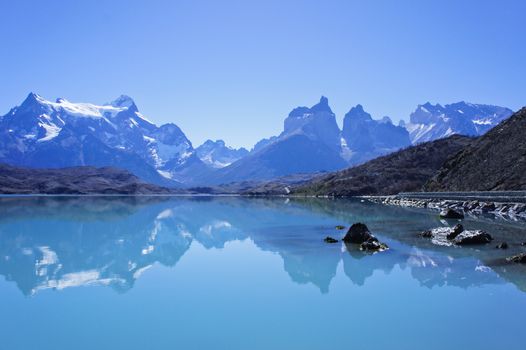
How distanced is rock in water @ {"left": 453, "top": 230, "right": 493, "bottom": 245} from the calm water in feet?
7.03

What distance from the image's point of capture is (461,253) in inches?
1255

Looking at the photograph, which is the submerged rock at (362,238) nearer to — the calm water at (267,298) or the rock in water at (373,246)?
the rock in water at (373,246)

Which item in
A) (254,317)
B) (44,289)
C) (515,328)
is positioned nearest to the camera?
(515,328)

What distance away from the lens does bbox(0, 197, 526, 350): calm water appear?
15203 millimetres

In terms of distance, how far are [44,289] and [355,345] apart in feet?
55.0

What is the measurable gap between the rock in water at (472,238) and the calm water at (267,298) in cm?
214

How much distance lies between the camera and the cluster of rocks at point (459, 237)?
36.0m

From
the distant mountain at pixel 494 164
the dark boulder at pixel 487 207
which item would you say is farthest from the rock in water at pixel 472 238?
the distant mountain at pixel 494 164

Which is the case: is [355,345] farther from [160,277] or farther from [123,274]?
[123,274]

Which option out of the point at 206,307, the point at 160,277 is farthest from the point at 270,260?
the point at 206,307

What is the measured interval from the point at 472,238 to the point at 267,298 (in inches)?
850

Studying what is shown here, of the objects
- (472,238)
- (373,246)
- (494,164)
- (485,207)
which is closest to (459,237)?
(472,238)

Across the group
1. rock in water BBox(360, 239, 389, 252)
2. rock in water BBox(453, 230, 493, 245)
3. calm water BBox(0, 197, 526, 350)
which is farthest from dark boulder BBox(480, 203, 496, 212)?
rock in water BBox(360, 239, 389, 252)

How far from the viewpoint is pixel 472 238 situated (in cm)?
3597
